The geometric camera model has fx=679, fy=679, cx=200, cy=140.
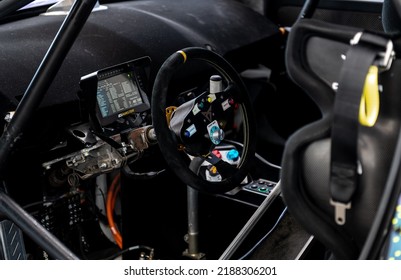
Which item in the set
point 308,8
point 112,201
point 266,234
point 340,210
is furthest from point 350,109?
point 112,201

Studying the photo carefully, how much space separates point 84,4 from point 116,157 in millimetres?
531

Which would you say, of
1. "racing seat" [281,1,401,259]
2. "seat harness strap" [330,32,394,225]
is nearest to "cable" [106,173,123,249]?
"racing seat" [281,1,401,259]

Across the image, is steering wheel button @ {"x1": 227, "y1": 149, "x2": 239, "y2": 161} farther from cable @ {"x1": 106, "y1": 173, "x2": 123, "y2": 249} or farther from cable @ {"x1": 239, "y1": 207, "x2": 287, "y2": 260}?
cable @ {"x1": 106, "y1": 173, "x2": 123, "y2": 249}

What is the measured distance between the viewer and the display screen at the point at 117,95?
1.88 meters

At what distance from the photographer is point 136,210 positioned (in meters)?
2.30

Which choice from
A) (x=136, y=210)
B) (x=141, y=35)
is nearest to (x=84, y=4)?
(x=141, y=35)

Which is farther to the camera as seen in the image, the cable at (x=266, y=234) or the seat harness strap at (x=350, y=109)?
the cable at (x=266, y=234)

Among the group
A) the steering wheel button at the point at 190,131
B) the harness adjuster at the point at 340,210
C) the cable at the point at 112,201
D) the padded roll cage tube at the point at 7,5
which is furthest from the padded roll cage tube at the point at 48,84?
the cable at the point at 112,201

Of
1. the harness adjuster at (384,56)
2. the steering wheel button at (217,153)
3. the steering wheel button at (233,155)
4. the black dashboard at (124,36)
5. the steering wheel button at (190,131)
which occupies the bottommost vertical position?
the steering wheel button at (233,155)

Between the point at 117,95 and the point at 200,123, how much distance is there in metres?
0.31

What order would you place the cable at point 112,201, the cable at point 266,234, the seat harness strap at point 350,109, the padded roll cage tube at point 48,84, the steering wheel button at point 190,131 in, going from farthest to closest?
the cable at point 112,201 → the cable at point 266,234 → the steering wheel button at point 190,131 → the padded roll cage tube at point 48,84 → the seat harness strap at point 350,109

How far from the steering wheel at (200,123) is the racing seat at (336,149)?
0.56 meters

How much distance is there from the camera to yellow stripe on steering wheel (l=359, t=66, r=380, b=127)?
983 mm

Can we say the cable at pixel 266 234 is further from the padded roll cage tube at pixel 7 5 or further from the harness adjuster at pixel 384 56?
the harness adjuster at pixel 384 56
